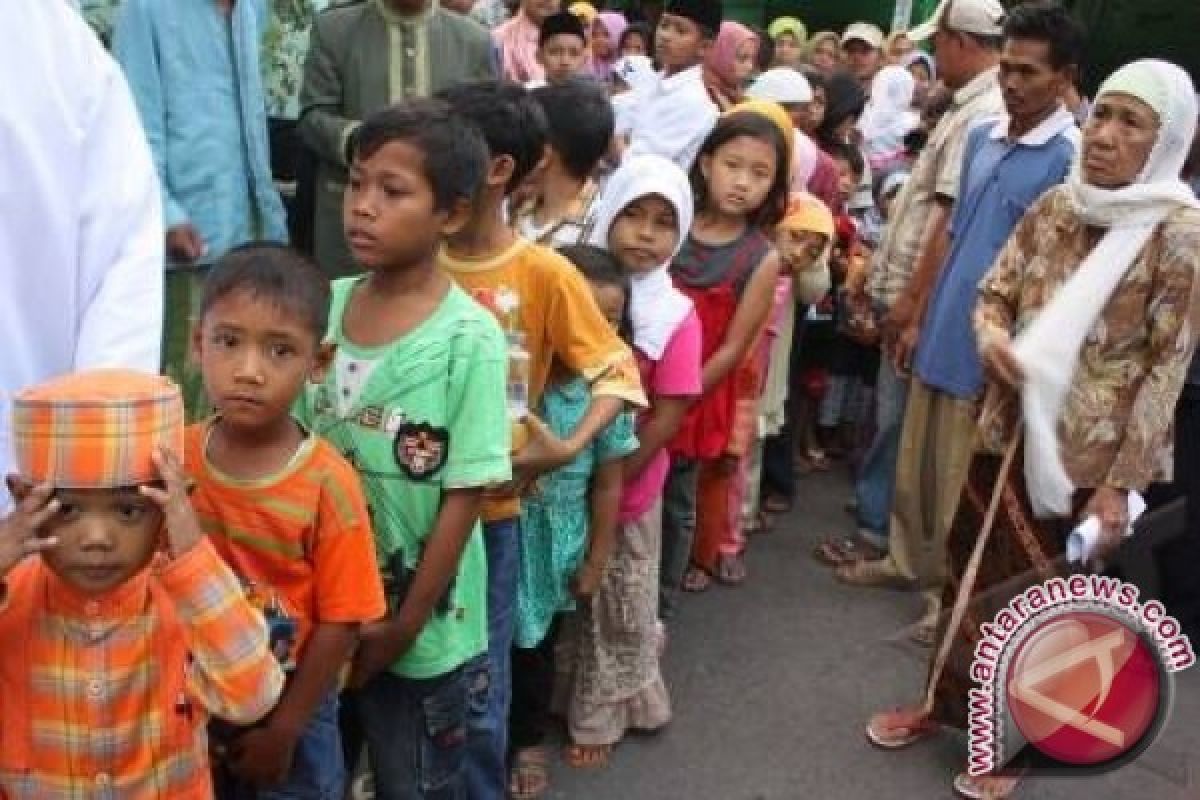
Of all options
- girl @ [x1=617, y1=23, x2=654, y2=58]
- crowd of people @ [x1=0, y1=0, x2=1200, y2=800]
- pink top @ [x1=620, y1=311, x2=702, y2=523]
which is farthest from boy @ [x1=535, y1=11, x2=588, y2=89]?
pink top @ [x1=620, y1=311, x2=702, y2=523]

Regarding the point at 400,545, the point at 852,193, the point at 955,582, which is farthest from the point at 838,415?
the point at 400,545

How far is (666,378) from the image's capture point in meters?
2.92

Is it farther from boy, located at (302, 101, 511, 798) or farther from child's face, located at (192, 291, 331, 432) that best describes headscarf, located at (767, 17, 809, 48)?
child's face, located at (192, 291, 331, 432)

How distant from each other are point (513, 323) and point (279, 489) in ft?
2.49

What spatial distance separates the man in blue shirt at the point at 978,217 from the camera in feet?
11.5

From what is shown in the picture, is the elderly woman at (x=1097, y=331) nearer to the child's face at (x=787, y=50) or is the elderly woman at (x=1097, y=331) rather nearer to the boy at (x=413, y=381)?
the boy at (x=413, y=381)

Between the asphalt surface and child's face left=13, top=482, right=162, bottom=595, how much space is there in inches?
68.9

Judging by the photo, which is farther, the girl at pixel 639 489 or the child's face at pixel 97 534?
the girl at pixel 639 489

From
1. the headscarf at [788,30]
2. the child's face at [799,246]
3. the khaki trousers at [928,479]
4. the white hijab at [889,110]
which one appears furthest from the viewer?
the headscarf at [788,30]

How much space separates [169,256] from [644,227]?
1.49 meters

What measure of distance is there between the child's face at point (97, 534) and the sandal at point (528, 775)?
1658 millimetres

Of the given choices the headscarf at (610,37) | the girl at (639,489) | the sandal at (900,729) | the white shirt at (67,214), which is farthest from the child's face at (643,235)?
the headscarf at (610,37)

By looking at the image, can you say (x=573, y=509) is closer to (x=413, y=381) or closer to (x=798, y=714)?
(x=413, y=381)

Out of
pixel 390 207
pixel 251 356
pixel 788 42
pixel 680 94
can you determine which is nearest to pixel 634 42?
pixel 788 42
